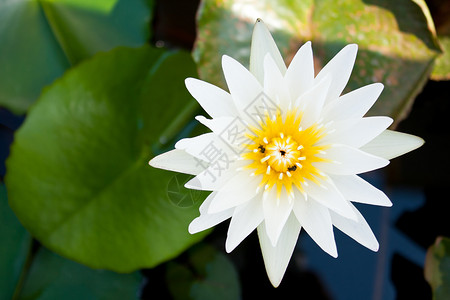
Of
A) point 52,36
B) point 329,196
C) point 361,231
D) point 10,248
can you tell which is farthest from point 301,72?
point 10,248

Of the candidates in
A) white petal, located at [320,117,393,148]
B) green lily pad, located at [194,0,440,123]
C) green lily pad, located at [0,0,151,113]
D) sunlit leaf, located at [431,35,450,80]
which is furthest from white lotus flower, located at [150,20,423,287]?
green lily pad, located at [0,0,151,113]

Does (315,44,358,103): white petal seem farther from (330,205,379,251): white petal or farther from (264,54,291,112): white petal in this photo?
(330,205,379,251): white petal

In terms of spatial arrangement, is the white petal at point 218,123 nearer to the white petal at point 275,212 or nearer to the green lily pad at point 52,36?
the white petal at point 275,212

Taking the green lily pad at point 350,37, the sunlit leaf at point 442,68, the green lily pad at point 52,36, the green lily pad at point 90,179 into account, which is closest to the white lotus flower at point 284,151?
the green lily pad at point 350,37

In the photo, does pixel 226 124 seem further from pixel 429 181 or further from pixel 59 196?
pixel 429 181

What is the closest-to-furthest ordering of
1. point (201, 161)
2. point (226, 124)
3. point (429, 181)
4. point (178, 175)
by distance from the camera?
1. point (226, 124)
2. point (201, 161)
3. point (178, 175)
4. point (429, 181)

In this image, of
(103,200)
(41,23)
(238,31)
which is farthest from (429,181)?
(41,23)
